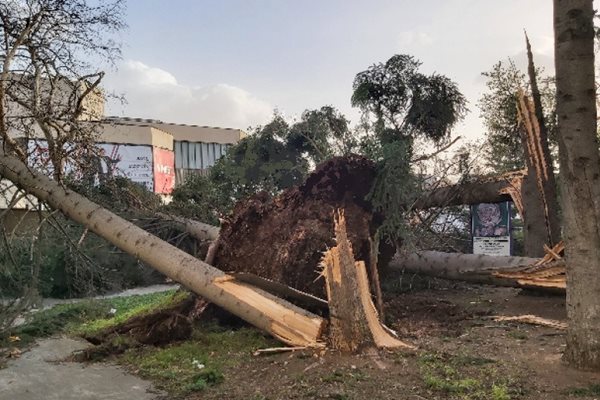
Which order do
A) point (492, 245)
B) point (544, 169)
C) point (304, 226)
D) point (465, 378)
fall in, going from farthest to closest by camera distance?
point (492, 245) → point (544, 169) → point (304, 226) → point (465, 378)

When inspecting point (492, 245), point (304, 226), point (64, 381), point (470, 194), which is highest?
point (470, 194)

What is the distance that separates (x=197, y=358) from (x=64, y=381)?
124 centimetres

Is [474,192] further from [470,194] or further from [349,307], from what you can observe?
[349,307]

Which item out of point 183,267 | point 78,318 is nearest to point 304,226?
point 183,267

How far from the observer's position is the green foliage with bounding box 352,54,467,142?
1009cm

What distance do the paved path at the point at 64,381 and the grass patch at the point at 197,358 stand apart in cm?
17

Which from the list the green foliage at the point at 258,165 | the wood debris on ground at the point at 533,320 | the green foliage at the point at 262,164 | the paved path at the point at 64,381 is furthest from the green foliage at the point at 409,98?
the paved path at the point at 64,381

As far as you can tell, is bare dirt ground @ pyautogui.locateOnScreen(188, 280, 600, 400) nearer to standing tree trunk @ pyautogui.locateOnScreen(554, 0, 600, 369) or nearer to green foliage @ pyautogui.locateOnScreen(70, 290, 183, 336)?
standing tree trunk @ pyautogui.locateOnScreen(554, 0, 600, 369)

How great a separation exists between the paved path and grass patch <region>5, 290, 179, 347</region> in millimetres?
1244

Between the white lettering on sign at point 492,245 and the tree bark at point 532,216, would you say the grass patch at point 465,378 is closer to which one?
the tree bark at point 532,216

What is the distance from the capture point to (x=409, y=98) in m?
10.4

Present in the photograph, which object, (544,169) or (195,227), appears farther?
(195,227)

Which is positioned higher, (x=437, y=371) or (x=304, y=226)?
(x=304, y=226)

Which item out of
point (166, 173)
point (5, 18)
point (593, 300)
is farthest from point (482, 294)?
point (166, 173)
